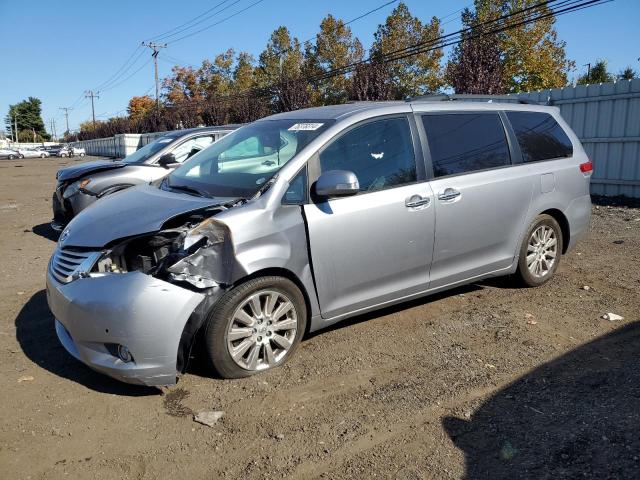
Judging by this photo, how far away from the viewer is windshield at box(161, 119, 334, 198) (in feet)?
13.2

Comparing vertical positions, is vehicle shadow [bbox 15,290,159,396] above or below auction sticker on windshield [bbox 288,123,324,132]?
below

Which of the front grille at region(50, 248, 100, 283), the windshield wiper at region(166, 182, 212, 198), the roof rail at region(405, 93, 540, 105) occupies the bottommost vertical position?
the front grille at region(50, 248, 100, 283)

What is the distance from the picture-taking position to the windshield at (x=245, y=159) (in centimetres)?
402

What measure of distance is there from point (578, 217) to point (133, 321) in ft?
15.0

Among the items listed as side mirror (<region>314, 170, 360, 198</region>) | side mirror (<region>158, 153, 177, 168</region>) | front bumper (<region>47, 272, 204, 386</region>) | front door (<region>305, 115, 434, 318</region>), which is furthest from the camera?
side mirror (<region>158, 153, 177, 168</region>)

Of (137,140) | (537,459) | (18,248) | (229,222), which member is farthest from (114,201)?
(137,140)

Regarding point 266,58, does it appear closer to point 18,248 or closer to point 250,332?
point 18,248

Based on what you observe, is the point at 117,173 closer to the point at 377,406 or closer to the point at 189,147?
the point at 189,147

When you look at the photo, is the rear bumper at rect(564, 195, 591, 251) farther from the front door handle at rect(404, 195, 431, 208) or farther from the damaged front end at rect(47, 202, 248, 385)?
the damaged front end at rect(47, 202, 248, 385)

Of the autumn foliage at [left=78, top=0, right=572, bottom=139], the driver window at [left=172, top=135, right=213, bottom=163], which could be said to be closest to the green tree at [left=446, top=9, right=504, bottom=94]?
the autumn foliage at [left=78, top=0, right=572, bottom=139]

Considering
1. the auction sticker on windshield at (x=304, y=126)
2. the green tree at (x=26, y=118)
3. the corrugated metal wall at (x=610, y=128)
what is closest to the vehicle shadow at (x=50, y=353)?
the auction sticker on windshield at (x=304, y=126)

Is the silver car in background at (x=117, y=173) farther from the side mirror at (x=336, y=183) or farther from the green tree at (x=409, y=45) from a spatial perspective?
the green tree at (x=409, y=45)

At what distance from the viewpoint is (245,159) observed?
4551 millimetres

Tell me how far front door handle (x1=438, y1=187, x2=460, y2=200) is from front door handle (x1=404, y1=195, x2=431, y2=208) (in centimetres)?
14
